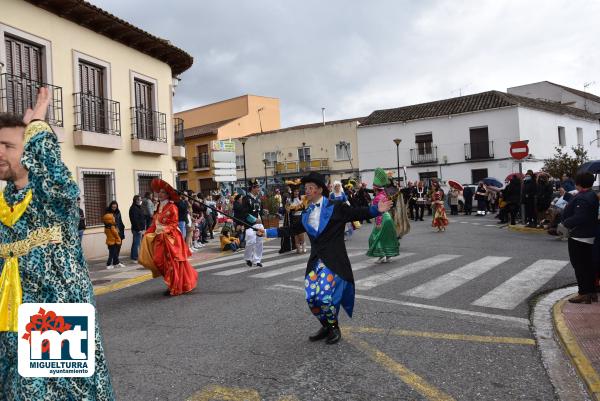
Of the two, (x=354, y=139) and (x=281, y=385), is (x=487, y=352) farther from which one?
(x=354, y=139)

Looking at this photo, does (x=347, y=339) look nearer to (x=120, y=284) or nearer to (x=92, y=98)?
(x=120, y=284)

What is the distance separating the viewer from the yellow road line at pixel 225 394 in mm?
3842

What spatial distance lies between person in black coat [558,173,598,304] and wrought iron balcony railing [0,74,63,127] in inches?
456

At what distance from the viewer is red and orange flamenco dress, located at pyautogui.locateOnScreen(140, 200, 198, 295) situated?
8.20 meters

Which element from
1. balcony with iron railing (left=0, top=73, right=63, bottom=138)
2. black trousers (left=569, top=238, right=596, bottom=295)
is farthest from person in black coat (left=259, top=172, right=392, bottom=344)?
balcony with iron railing (left=0, top=73, right=63, bottom=138)

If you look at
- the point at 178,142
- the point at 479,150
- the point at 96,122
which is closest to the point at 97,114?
the point at 96,122

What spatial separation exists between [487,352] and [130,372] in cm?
327

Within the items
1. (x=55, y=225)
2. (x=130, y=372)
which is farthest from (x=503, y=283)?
(x=55, y=225)

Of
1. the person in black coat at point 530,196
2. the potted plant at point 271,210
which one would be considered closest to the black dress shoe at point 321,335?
the person in black coat at point 530,196

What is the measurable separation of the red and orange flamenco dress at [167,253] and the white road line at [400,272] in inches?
111

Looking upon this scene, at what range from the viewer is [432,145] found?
3912 cm

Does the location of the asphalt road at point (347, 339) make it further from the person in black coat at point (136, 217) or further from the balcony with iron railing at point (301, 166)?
the balcony with iron railing at point (301, 166)

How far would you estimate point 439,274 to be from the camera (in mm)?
9070

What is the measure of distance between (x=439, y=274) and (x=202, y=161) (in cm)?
3809
